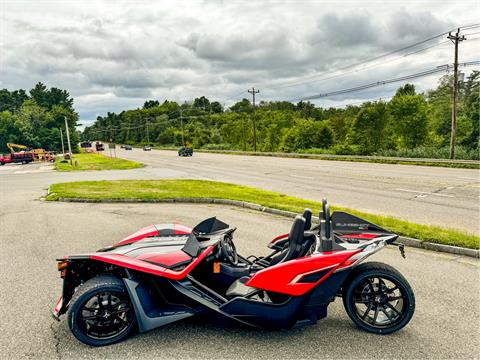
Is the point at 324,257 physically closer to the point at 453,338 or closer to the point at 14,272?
the point at 453,338

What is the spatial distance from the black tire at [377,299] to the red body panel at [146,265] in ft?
5.36

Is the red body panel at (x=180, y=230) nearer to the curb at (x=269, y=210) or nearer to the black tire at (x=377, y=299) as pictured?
the black tire at (x=377, y=299)

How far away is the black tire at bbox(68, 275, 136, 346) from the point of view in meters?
3.45

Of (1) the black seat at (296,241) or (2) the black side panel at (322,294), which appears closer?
(2) the black side panel at (322,294)

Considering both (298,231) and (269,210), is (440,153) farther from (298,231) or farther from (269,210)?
(298,231)

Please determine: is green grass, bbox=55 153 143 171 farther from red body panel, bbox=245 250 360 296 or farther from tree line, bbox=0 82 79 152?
tree line, bbox=0 82 79 152

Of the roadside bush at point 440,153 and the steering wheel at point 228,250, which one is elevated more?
the steering wheel at point 228,250

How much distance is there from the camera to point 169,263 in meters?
3.61

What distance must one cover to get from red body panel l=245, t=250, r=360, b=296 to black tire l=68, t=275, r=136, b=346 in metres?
1.42

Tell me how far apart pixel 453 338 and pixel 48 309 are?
4745 millimetres

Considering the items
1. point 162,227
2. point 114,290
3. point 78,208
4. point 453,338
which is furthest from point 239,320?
point 78,208

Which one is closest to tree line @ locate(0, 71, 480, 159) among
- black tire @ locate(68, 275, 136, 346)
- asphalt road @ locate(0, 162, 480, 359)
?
asphalt road @ locate(0, 162, 480, 359)

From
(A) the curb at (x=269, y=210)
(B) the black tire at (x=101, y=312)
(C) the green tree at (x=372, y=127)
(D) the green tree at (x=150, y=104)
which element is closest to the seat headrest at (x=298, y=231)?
(B) the black tire at (x=101, y=312)

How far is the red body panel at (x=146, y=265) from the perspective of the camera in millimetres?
3463
